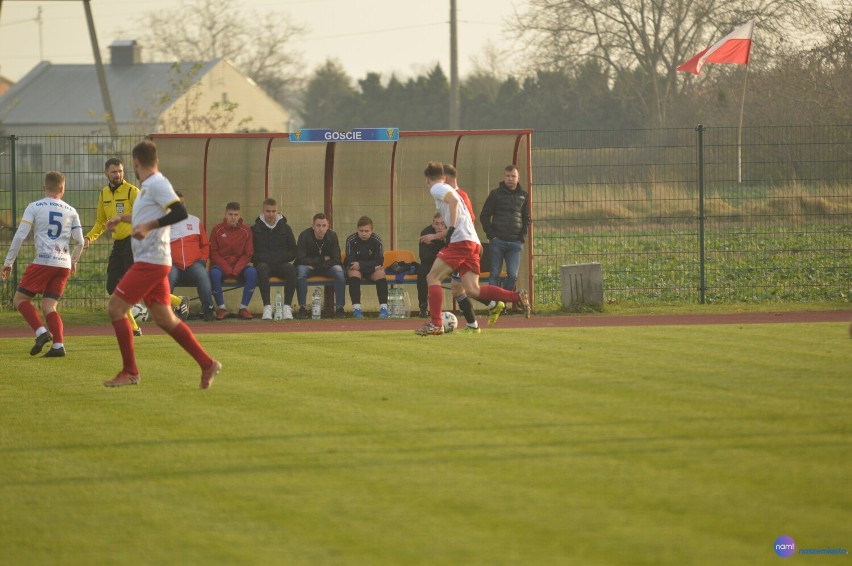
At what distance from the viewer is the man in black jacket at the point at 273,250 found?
16688 mm

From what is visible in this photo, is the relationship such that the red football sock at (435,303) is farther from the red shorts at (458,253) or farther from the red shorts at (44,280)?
the red shorts at (44,280)

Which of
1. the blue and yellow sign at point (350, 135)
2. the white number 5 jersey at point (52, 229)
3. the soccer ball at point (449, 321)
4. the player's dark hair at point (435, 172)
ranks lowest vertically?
the soccer ball at point (449, 321)

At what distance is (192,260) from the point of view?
53.9 ft

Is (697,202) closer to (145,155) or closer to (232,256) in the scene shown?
(232,256)

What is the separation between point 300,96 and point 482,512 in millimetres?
88457

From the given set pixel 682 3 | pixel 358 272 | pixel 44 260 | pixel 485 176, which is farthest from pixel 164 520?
pixel 682 3

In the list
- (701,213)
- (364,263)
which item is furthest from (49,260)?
(701,213)

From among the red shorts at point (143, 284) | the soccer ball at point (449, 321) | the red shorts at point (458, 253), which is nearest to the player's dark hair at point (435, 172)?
the red shorts at point (458, 253)

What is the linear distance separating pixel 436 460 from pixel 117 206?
800 cm

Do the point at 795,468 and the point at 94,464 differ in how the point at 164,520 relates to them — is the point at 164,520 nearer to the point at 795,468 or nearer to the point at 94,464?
the point at 94,464

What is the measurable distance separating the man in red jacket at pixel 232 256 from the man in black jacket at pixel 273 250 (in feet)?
0.39

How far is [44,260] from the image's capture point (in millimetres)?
12359

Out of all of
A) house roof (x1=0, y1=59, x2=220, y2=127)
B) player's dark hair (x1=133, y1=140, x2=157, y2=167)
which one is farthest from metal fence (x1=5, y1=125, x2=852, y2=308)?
house roof (x1=0, y1=59, x2=220, y2=127)

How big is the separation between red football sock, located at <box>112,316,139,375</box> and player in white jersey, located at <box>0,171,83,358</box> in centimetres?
254
